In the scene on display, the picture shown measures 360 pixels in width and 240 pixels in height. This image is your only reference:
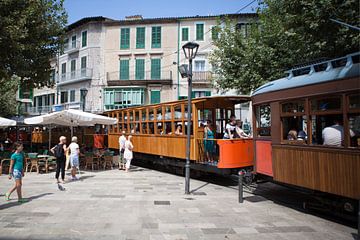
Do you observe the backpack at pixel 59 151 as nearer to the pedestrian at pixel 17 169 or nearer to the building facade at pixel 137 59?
the pedestrian at pixel 17 169

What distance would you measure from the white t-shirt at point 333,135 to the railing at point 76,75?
89.2ft

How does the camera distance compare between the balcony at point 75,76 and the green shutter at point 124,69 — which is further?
the balcony at point 75,76

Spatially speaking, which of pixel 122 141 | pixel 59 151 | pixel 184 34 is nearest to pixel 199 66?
pixel 184 34

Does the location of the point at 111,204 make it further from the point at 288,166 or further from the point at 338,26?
the point at 338,26

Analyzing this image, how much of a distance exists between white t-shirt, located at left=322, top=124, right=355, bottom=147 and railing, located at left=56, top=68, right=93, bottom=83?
27.2 meters

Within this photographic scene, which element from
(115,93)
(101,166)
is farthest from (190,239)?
(115,93)

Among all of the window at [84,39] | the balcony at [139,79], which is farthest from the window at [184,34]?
the window at [84,39]

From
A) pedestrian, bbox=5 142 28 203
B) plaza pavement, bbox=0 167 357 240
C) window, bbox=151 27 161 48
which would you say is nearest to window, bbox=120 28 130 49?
window, bbox=151 27 161 48

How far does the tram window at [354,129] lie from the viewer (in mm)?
5566

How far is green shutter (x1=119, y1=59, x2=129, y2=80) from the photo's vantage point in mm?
29594

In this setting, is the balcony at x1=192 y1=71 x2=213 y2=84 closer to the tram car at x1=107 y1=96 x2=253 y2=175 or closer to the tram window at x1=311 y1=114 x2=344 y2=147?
the tram car at x1=107 y1=96 x2=253 y2=175

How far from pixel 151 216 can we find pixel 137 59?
80.7ft

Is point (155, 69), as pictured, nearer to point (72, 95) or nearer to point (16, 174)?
point (72, 95)

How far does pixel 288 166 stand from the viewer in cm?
703
